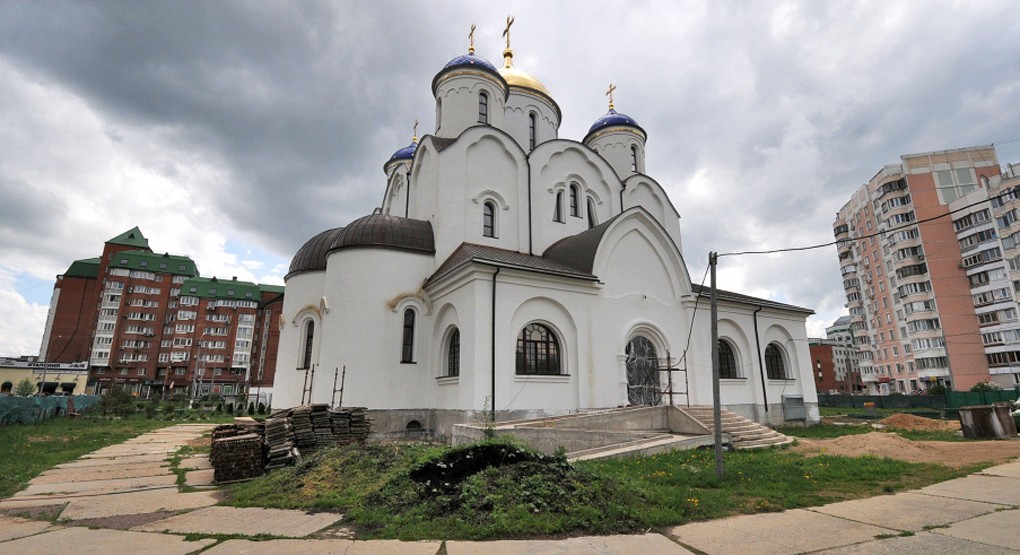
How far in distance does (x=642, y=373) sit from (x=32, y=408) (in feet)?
81.6

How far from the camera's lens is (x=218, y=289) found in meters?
64.7

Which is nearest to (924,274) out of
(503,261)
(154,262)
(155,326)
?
(503,261)

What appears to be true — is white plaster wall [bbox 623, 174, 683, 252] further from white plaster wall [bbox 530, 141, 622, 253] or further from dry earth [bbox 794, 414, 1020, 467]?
dry earth [bbox 794, 414, 1020, 467]

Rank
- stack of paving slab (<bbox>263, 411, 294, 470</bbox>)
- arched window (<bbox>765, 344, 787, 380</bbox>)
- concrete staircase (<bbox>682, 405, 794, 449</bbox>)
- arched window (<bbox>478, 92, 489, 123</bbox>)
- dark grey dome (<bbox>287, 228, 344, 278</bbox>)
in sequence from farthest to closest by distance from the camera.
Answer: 1. arched window (<bbox>478, 92, 489, 123</bbox>)
2. arched window (<bbox>765, 344, 787, 380</bbox>)
3. dark grey dome (<bbox>287, 228, 344, 278</bbox>)
4. concrete staircase (<bbox>682, 405, 794, 449</bbox>)
5. stack of paving slab (<bbox>263, 411, 294, 470</bbox>)

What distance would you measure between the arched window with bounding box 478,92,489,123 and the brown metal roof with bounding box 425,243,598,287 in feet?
21.7

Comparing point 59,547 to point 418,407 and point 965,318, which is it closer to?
point 418,407

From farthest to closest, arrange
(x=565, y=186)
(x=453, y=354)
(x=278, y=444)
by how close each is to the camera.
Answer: (x=565, y=186)
(x=453, y=354)
(x=278, y=444)

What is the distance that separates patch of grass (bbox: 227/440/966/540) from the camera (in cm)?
501

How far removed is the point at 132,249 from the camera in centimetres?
6306

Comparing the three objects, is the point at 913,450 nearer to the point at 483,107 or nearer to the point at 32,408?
the point at 483,107

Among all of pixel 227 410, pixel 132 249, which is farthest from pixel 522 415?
pixel 132 249

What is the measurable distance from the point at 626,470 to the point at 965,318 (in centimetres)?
5088

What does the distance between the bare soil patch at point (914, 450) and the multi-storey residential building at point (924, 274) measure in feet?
113

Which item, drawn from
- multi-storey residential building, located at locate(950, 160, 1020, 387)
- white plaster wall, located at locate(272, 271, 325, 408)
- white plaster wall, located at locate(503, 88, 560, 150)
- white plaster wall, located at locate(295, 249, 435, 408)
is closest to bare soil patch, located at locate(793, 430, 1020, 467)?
white plaster wall, located at locate(295, 249, 435, 408)
